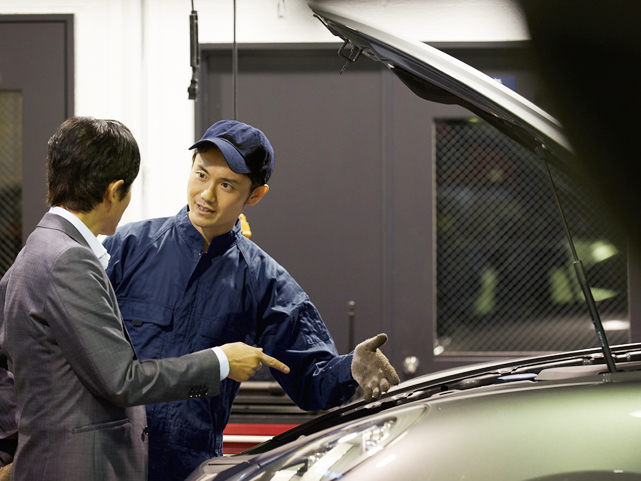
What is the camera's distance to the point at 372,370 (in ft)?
4.60

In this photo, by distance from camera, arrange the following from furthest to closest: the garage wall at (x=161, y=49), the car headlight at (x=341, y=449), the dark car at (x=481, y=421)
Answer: the garage wall at (x=161, y=49) < the car headlight at (x=341, y=449) < the dark car at (x=481, y=421)

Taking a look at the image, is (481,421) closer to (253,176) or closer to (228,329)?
(228,329)

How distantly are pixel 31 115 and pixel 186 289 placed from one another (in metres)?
1.83

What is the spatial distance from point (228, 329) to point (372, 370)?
425 millimetres

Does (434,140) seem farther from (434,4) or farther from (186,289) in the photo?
(186,289)

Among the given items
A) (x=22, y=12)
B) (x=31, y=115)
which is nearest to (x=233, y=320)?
(x=31, y=115)

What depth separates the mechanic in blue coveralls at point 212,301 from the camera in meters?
1.49

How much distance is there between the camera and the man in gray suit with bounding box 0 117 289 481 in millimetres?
1075

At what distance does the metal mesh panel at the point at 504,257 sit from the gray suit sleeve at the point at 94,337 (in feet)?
6.57

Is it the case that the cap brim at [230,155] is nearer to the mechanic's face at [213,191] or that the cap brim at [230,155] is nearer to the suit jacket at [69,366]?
the mechanic's face at [213,191]

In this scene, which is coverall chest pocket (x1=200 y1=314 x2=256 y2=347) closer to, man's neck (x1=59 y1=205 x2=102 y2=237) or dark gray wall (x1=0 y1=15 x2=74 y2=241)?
man's neck (x1=59 y1=205 x2=102 y2=237)

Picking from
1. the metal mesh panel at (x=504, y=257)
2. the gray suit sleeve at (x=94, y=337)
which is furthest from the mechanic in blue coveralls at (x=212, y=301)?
the metal mesh panel at (x=504, y=257)

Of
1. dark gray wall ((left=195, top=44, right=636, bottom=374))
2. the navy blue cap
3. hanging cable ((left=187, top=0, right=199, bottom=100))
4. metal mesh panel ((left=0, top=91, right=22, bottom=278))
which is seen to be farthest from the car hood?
metal mesh panel ((left=0, top=91, right=22, bottom=278))

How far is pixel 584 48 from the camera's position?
1.63ft
